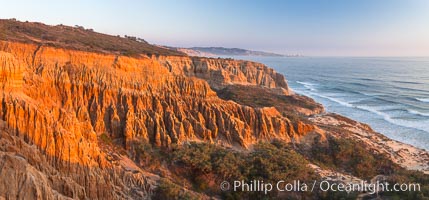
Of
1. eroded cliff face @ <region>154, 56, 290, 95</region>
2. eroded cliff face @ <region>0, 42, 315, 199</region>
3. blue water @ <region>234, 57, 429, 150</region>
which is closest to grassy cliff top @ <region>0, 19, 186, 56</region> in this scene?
eroded cliff face @ <region>0, 42, 315, 199</region>

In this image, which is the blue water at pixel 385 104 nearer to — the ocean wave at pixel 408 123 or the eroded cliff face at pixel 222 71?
the ocean wave at pixel 408 123

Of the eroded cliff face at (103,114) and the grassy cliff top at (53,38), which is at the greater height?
the grassy cliff top at (53,38)

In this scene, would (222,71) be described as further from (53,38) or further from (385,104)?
(53,38)

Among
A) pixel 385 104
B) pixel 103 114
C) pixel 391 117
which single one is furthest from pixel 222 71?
pixel 103 114

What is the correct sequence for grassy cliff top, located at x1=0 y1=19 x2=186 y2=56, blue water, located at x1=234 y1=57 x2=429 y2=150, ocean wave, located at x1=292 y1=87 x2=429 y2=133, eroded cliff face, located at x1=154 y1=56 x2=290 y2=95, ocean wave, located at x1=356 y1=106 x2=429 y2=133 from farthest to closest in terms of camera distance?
eroded cliff face, located at x1=154 y1=56 x2=290 y2=95 < ocean wave, located at x1=292 y1=87 x2=429 y2=133 < ocean wave, located at x1=356 y1=106 x2=429 y2=133 < blue water, located at x1=234 y1=57 x2=429 y2=150 < grassy cliff top, located at x1=0 y1=19 x2=186 y2=56

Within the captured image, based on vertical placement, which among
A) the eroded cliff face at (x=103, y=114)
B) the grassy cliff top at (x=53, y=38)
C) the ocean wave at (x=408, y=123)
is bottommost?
the ocean wave at (x=408, y=123)

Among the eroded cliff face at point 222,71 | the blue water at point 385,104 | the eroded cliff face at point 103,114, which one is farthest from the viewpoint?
the eroded cliff face at point 222,71

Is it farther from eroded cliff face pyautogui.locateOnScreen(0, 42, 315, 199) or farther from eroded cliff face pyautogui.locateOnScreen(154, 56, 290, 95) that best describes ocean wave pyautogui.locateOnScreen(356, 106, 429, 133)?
eroded cliff face pyautogui.locateOnScreen(0, 42, 315, 199)

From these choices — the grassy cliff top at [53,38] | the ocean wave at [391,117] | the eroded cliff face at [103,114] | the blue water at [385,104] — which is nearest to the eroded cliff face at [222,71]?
the blue water at [385,104]

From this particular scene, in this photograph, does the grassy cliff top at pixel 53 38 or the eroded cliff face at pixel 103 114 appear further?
the grassy cliff top at pixel 53 38

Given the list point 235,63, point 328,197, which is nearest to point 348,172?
point 328,197
